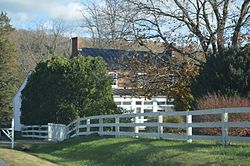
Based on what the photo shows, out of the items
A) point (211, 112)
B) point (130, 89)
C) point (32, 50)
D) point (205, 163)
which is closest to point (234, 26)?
point (130, 89)

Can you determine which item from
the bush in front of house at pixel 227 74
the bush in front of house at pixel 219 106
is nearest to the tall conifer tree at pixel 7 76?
the bush in front of house at pixel 227 74

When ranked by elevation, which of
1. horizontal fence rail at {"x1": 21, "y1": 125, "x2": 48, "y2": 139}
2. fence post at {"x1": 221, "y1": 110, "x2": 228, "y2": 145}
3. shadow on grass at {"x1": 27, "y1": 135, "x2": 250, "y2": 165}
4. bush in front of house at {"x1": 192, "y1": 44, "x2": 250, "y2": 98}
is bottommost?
horizontal fence rail at {"x1": 21, "y1": 125, "x2": 48, "y2": 139}

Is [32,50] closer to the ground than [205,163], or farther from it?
farther from it

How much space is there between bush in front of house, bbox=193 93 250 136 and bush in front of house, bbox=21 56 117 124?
13.8 m

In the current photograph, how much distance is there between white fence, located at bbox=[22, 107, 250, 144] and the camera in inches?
605

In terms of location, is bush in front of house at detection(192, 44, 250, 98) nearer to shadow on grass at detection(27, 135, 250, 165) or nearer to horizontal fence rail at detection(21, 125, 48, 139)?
shadow on grass at detection(27, 135, 250, 165)

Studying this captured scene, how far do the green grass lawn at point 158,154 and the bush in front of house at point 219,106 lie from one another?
3.28m

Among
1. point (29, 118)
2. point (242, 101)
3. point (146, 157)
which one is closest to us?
point (146, 157)

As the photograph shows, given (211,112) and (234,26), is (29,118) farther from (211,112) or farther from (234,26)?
(211,112)

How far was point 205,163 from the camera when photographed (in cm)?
1285

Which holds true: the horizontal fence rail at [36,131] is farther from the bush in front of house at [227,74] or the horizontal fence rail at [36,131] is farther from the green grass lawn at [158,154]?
the green grass lawn at [158,154]

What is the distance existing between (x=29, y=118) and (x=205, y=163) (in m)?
34.8

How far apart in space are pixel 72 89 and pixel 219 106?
18.9 meters

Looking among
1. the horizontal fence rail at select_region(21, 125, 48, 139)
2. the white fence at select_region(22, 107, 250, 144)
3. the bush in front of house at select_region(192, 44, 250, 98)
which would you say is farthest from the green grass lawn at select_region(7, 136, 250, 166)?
the horizontal fence rail at select_region(21, 125, 48, 139)
